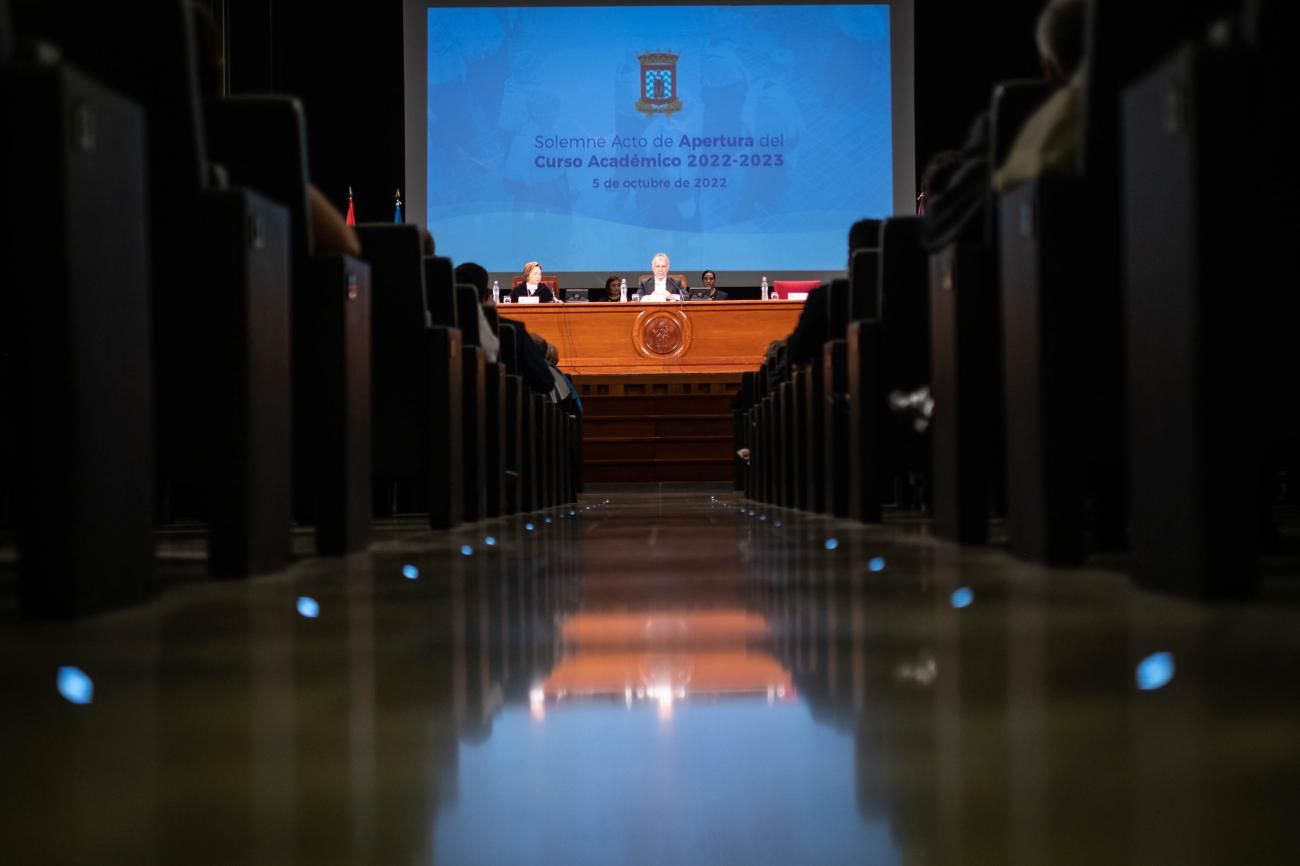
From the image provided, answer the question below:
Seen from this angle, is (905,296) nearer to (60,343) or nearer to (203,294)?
(203,294)

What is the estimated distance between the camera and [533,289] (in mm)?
10367

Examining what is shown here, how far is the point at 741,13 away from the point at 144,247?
10.3 meters

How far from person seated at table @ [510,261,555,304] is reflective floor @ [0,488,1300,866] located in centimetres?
895

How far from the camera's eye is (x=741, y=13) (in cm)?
1125

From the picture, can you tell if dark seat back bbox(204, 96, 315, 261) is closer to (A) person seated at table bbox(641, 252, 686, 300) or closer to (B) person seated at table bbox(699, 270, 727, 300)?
(A) person seated at table bbox(641, 252, 686, 300)

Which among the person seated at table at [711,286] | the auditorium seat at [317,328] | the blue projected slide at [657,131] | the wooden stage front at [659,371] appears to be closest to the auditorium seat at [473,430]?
the auditorium seat at [317,328]

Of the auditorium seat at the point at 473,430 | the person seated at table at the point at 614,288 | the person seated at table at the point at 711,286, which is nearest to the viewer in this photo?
the auditorium seat at the point at 473,430

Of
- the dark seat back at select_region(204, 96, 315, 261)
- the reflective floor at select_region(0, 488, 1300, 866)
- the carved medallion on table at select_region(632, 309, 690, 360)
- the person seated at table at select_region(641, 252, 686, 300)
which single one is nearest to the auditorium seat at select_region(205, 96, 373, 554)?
the dark seat back at select_region(204, 96, 315, 261)

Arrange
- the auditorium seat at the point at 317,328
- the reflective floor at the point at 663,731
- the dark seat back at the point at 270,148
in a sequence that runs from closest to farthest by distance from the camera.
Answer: the reflective floor at the point at 663,731
the auditorium seat at the point at 317,328
the dark seat back at the point at 270,148

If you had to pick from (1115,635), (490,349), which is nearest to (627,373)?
(490,349)

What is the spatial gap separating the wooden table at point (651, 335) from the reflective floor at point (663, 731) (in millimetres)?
8636

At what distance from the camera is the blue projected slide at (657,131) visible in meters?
11.2

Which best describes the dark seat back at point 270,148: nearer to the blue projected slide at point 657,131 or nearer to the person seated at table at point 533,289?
the person seated at table at point 533,289

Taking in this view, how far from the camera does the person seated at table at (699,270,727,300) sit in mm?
10719
